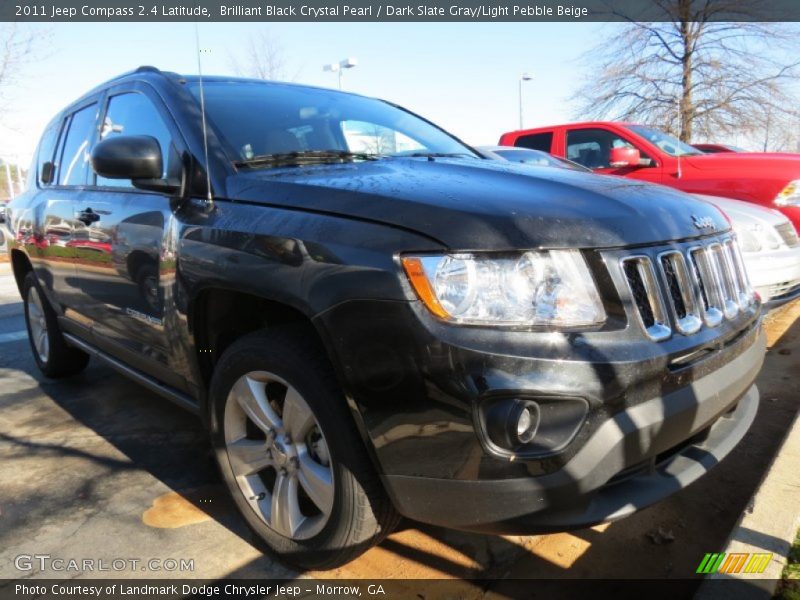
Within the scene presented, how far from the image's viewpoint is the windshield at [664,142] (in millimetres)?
6633

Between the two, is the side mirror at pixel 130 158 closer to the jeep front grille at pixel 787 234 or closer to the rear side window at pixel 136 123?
the rear side window at pixel 136 123

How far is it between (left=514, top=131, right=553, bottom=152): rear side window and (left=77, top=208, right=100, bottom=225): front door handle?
221 inches

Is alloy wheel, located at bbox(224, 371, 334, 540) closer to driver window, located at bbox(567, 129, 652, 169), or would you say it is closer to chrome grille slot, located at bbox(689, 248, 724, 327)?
chrome grille slot, located at bbox(689, 248, 724, 327)

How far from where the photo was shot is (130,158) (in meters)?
2.40

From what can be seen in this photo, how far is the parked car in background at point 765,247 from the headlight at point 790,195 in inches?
42.6

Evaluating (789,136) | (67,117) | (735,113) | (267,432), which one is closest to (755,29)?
(735,113)

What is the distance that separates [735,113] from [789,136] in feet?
9.16

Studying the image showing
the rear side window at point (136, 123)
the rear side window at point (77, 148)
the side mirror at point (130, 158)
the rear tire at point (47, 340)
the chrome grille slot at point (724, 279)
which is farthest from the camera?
the rear tire at point (47, 340)

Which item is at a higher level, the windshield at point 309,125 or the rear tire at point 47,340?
the windshield at point 309,125

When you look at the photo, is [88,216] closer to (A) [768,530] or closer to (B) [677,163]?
(A) [768,530]

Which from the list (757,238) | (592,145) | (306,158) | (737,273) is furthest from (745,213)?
(306,158)

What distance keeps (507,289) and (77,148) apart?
328cm

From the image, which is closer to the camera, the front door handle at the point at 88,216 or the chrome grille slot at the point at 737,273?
the chrome grille slot at the point at 737,273

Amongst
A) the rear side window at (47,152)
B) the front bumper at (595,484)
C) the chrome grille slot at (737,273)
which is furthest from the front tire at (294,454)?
the rear side window at (47,152)
